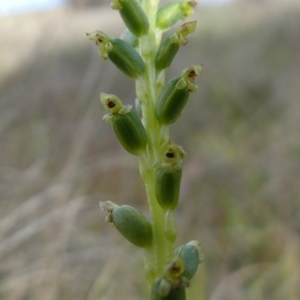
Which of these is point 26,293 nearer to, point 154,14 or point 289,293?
point 289,293

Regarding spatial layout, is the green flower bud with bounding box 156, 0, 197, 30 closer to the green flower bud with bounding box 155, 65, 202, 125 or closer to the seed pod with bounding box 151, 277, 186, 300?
the green flower bud with bounding box 155, 65, 202, 125

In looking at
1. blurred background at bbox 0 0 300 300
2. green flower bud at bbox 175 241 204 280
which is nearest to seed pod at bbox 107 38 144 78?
green flower bud at bbox 175 241 204 280

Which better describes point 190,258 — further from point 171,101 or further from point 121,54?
point 121,54

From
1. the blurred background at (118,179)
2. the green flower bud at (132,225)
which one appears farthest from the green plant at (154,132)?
the blurred background at (118,179)

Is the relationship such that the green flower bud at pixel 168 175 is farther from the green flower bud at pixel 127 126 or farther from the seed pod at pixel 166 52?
the seed pod at pixel 166 52

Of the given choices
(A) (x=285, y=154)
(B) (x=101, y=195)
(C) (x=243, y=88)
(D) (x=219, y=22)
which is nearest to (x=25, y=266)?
(B) (x=101, y=195)

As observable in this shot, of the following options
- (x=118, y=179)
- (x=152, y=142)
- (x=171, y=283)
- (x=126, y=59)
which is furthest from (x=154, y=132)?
(x=118, y=179)
